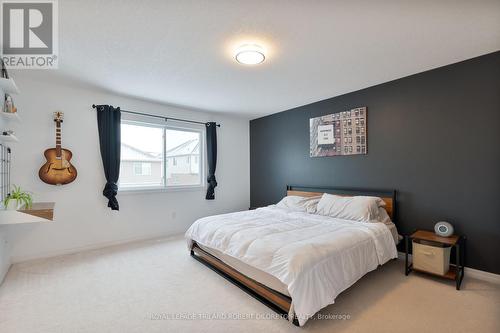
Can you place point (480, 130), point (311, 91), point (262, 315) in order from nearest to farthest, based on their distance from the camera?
point (262, 315), point (480, 130), point (311, 91)

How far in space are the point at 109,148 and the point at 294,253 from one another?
3.37 m

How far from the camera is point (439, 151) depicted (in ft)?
9.80

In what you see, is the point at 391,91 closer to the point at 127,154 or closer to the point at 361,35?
the point at 361,35

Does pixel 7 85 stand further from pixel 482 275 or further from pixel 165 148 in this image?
pixel 482 275

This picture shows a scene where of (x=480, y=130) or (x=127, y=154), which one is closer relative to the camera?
(x=480, y=130)

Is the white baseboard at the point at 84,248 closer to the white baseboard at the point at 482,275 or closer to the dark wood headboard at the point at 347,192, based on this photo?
the dark wood headboard at the point at 347,192

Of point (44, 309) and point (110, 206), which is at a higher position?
point (110, 206)

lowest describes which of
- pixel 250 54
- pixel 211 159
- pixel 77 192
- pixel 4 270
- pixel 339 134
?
pixel 4 270

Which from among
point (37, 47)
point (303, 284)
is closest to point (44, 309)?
point (303, 284)

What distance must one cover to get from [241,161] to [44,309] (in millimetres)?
4215

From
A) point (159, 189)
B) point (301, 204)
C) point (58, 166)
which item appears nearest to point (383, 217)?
point (301, 204)

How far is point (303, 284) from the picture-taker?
6.15 ft

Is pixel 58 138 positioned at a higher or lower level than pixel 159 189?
higher

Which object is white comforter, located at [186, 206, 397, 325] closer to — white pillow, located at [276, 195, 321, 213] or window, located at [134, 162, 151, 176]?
white pillow, located at [276, 195, 321, 213]
